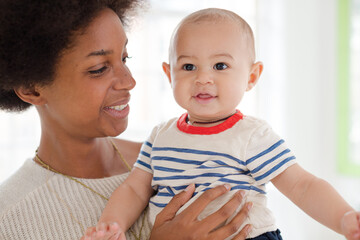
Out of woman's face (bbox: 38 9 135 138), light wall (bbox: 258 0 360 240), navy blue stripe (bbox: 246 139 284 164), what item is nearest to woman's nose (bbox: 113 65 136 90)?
woman's face (bbox: 38 9 135 138)

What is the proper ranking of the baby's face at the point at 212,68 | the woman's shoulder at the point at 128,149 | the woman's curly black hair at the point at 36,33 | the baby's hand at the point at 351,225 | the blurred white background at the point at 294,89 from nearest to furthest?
the baby's hand at the point at 351,225
the baby's face at the point at 212,68
the woman's curly black hair at the point at 36,33
the woman's shoulder at the point at 128,149
the blurred white background at the point at 294,89

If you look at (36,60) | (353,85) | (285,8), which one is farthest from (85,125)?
(353,85)

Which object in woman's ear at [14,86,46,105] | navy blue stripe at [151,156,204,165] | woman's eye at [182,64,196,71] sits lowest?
navy blue stripe at [151,156,204,165]

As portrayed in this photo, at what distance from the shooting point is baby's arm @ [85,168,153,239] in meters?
1.33

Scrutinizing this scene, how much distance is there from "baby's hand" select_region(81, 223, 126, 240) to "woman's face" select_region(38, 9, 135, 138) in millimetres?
435

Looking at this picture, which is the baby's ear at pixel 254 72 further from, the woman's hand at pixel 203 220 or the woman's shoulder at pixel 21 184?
the woman's shoulder at pixel 21 184

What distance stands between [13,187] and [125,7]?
843 mm

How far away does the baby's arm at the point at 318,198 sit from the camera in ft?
3.39

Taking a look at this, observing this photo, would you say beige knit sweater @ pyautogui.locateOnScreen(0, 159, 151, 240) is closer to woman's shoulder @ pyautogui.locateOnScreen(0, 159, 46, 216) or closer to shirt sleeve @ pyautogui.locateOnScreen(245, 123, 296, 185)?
woman's shoulder @ pyautogui.locateOnScreen(0, 159, 46, 216)

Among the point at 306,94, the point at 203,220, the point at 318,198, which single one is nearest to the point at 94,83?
the point at 203,220

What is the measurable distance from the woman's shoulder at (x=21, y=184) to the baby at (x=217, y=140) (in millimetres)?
327

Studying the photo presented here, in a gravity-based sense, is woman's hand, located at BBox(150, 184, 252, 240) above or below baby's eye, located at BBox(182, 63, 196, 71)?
below

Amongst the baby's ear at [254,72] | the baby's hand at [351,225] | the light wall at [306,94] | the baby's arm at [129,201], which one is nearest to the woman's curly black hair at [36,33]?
the baby's arm at [129,201]

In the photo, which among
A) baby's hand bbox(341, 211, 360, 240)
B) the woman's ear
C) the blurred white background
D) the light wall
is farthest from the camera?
the light wall
